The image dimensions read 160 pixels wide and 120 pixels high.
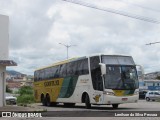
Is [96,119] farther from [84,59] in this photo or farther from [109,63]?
[84,59]

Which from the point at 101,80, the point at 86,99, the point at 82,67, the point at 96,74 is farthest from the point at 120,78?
the point at 82,67

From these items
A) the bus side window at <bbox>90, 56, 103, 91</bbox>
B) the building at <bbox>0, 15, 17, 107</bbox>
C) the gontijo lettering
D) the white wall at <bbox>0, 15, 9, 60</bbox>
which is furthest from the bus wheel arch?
the white wall at <bbox>0, 15, 9, 60</bbox>

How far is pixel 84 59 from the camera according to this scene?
25516 mm

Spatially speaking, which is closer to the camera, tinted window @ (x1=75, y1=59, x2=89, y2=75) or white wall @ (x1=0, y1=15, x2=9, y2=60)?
tinted window @ (x1=75, y1=59, x2=89, y2=75)

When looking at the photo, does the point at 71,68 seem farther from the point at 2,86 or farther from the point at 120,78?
the point at 120,78

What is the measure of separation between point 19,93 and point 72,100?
28558mm

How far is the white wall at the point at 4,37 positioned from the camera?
85.9ft

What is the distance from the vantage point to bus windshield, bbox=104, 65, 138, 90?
76.2 feet

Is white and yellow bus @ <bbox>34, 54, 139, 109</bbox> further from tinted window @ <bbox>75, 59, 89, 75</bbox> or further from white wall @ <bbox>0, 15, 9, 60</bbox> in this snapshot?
white wall @ <bbox>0, 15, 9, 60</bbox>

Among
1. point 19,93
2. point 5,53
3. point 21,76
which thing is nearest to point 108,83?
point 5,53

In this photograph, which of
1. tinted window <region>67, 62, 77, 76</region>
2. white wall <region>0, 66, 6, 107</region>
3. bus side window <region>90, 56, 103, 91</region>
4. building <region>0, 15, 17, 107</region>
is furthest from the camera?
tinted window <region>67, 62, 77, 76</region>

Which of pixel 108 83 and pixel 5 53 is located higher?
pixel 5 53

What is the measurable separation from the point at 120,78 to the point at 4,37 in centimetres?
874

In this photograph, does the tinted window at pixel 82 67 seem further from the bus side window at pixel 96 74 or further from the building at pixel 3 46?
the building at pixel 3 46
